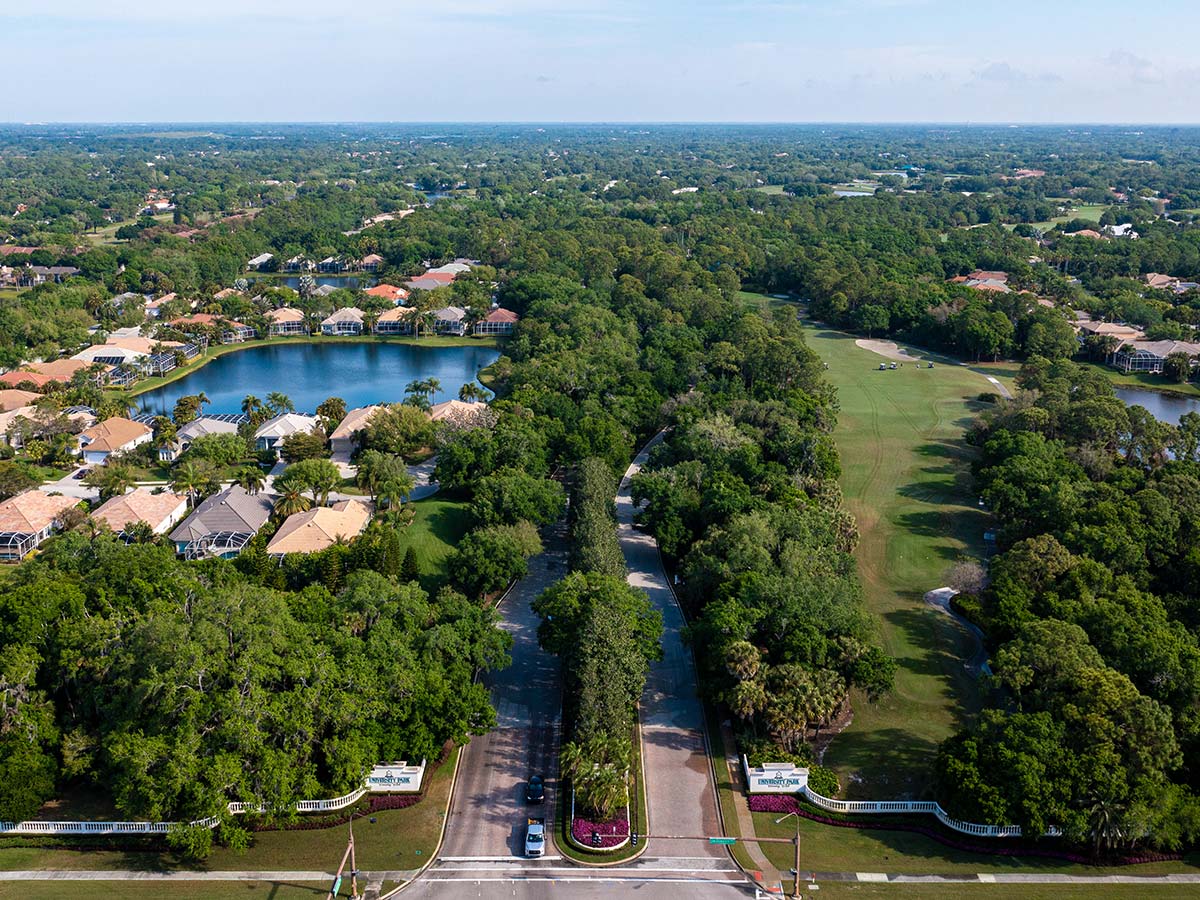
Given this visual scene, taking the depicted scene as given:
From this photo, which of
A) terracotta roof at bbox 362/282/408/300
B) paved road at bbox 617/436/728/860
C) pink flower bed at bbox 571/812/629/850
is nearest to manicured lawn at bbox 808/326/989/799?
paved road at bbox 617/436/728/860

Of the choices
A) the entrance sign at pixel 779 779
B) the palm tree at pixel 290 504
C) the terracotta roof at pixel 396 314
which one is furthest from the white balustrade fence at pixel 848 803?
the terracotta roof at pixel 396 314

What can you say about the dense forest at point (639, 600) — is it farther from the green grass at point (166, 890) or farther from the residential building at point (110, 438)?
the green grass at point (166, 890)

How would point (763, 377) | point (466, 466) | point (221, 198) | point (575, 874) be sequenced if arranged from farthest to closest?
point (221, 198) < point (763, 377) < point (466, 466) < point (575, 874)

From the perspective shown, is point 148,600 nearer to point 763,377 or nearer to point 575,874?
point 575,874

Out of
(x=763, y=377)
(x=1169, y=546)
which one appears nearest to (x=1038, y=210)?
(x=763, y=377)

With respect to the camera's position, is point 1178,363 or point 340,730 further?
point 1178,363

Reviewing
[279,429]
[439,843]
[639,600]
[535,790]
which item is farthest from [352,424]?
[439,843]
